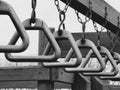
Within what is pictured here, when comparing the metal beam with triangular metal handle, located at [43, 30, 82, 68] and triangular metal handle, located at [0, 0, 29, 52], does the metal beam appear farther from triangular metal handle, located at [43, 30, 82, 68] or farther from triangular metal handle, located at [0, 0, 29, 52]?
triangular metal handle, located at [0, 0, 29, 52]

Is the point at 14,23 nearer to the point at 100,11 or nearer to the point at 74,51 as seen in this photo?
the point at 74,51

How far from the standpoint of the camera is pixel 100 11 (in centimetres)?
399

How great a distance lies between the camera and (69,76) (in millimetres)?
4258

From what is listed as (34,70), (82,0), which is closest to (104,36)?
(34,70)

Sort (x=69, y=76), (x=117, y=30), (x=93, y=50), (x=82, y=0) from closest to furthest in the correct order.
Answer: (x=93, y=50) → (x=82, y=0) → (x=69, y=76) → (x=117, y=30)

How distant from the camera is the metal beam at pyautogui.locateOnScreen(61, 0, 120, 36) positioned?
3.46 m

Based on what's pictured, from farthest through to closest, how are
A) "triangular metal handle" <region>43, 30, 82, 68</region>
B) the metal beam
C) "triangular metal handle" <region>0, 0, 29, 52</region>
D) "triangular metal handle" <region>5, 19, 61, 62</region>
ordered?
the metal beam < "triangular metal handle" <region>43, 30, 82, 68</region> < "triangular metal handle" <region>5, 19, 61, 62</region> < "triangular metal handle" <region>0, 0, 29, 52</region>

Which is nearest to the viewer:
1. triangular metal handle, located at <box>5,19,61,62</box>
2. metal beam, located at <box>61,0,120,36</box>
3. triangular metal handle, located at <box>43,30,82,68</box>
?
triangular metal handle, located at <box>5,19,61,62</box>

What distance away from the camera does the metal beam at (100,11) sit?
3.46 m

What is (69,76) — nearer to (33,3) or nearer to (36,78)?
(36,78)

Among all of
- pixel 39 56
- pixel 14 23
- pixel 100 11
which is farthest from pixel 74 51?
pixel 100 11

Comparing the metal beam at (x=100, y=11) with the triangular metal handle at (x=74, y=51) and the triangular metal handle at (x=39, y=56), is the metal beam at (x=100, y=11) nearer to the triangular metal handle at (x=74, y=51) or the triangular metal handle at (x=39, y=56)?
the triangular metal handle at (x=74, y=51)

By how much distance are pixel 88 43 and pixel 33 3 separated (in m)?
0.67

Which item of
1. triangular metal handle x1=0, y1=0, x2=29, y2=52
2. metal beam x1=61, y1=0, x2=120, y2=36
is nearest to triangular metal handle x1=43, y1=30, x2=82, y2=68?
triangular metal handle x1=0, y1=0, x2=29, y2=52
